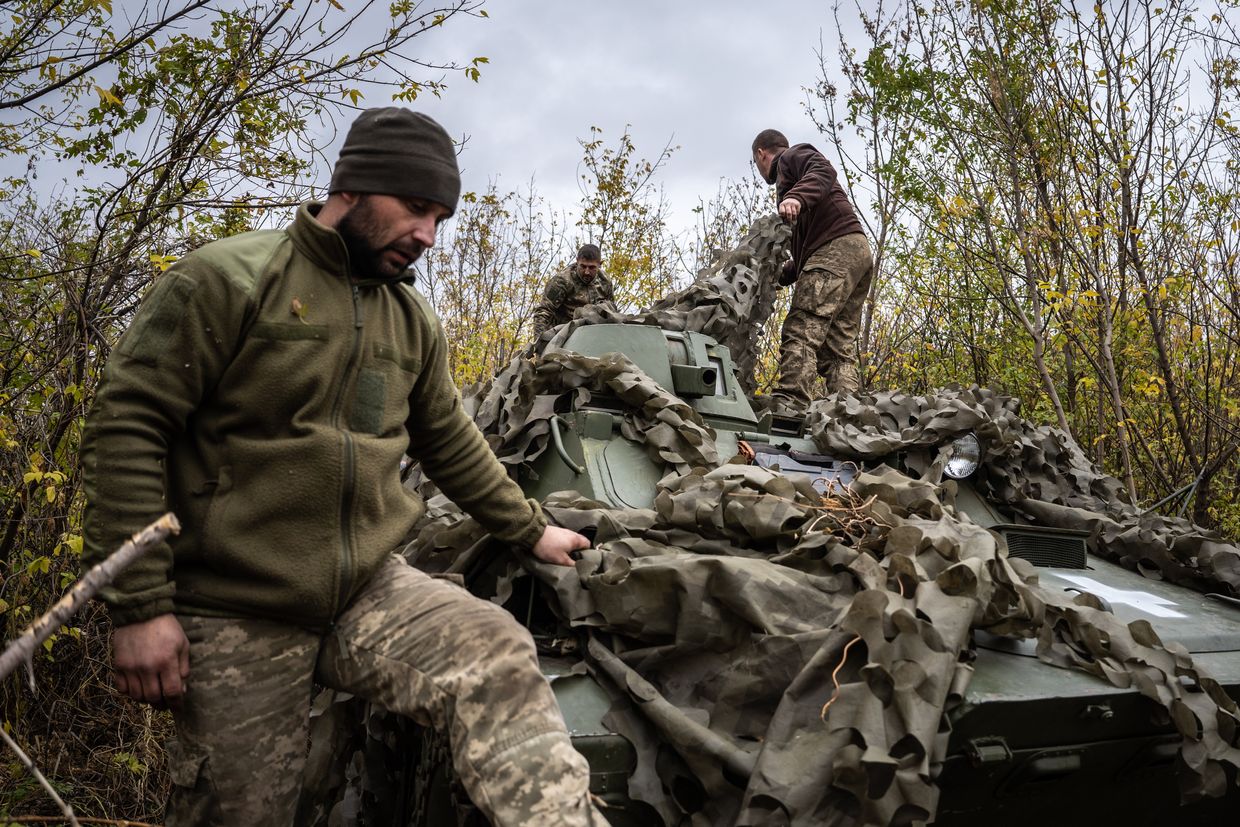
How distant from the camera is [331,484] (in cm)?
204

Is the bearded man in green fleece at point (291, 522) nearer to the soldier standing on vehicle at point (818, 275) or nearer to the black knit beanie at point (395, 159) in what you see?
the black knit beanie at point (395, 159)

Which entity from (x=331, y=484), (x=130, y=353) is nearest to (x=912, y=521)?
(x=331, y=484)

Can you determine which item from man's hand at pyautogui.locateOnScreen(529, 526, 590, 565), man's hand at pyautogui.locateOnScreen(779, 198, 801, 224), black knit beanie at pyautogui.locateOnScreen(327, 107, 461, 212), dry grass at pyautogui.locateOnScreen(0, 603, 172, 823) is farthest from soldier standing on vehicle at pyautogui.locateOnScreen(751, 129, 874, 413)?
black knit beanie at pyautogui.locateOnScreen(327, 107, 461, 212)

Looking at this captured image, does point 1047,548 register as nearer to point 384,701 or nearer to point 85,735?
point 384,701

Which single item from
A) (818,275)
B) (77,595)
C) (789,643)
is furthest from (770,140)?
(77,595)

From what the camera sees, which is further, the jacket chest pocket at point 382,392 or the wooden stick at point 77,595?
the jacket chest pocket at point 382,392

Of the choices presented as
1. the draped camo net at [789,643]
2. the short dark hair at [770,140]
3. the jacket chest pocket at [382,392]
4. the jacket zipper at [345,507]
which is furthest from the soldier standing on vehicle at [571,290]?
the jacket zipper at [345,507]

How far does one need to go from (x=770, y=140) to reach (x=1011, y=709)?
5.24m

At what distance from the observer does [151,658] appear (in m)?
1.88

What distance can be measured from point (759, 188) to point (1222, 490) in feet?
22.8

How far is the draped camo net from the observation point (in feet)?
6.75

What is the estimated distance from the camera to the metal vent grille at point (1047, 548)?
11.8 ft

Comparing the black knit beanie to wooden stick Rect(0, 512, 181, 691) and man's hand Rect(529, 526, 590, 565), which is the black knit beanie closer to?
man's hand Rect(529, 526, 590, 565)

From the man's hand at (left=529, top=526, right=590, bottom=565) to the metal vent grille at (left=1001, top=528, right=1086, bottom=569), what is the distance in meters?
1.67
